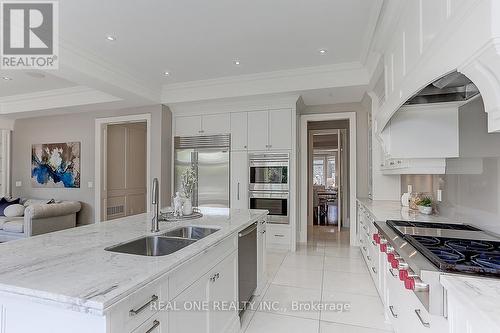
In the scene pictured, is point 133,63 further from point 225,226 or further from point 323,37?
point 225,226

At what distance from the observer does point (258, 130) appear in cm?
471

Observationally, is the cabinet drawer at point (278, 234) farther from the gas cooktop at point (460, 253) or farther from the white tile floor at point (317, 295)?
the gas cooktop at point (460, 253)

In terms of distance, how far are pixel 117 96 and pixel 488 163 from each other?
485cm

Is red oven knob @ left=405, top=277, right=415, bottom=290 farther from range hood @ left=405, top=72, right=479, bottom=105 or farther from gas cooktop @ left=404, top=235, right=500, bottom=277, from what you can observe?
range hood @ left=405, top=72, right=479, bottom=105

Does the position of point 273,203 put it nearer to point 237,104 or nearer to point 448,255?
point 237,104

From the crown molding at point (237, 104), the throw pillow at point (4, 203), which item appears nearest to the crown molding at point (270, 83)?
the crown molding at point (237, 104)

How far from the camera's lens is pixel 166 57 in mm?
3650

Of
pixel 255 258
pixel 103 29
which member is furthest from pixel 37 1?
pixel 255 258

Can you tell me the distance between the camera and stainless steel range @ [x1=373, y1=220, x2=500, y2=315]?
1104 mm

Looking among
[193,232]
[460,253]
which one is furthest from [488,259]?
[193,232]

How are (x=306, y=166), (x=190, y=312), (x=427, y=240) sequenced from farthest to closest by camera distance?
(x=306, y=166) → (x=427, y=240) → (x=190, y=312)

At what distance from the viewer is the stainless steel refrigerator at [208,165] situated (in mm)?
4902

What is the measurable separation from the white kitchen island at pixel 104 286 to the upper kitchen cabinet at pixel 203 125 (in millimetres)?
3277

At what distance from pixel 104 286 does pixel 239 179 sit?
3842 millimetres
